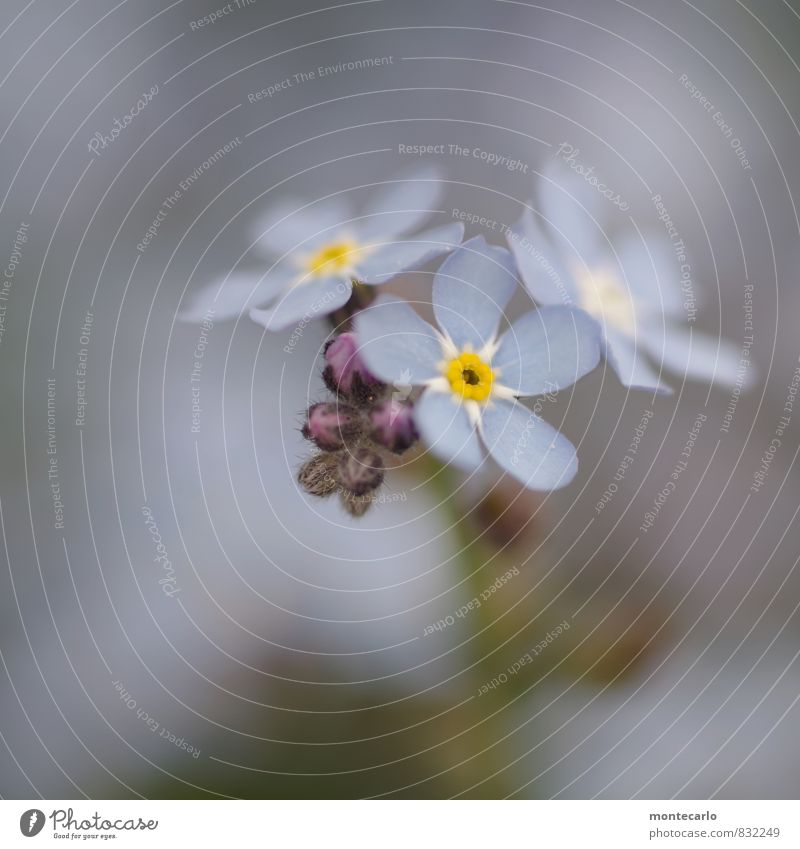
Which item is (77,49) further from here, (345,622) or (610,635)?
(610,635)

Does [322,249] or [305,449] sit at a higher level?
[322,249]

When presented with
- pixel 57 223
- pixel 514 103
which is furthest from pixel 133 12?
pixel 514 103

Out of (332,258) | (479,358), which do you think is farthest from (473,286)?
(332,258)

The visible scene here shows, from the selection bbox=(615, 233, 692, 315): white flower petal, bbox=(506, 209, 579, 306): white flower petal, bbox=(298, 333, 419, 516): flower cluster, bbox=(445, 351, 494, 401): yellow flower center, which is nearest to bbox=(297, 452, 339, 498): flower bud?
bbox=(298, 333, 419, 516): flower cluster
